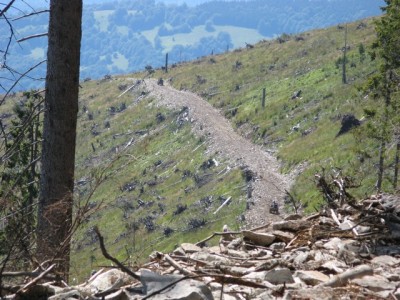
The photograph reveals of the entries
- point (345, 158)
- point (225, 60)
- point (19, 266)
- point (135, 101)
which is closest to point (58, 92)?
point (19, 266)

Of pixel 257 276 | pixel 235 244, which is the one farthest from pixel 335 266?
pixel 235 244

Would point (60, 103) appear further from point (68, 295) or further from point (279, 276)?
Answer: point (279, 276)

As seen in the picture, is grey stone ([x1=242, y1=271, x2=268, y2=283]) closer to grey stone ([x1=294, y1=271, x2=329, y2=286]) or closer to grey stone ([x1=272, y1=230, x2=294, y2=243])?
grey stone ([x1=294, y1=271, x2=329, y2=286])

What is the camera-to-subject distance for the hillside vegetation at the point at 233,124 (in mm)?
31484

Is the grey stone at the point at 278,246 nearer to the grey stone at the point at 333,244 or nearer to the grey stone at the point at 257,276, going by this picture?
the grey stone at the point at 333,244

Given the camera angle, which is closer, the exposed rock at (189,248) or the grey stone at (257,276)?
the grey stone at (257,276)

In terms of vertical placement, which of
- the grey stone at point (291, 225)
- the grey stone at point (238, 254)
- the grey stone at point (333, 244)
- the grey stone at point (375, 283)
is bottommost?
the grey stone at point (375, 283)

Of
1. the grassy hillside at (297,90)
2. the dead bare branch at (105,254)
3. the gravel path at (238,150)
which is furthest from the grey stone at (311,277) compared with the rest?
the grassy hillside at (297,90)

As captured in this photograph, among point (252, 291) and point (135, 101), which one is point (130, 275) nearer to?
point (252, 291)

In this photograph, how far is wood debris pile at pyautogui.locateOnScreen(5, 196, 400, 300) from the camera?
410 cm

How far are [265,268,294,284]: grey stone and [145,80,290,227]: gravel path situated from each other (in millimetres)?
15177

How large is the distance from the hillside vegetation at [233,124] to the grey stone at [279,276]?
1278 centimetres

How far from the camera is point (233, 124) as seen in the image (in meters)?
49.6

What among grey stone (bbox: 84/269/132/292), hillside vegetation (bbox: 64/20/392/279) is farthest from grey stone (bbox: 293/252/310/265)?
hillside vegetation (bbox: 64/20/392/279)
